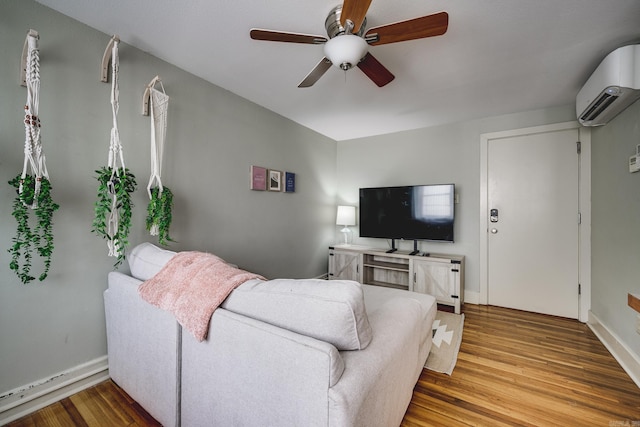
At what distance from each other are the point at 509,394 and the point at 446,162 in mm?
2600

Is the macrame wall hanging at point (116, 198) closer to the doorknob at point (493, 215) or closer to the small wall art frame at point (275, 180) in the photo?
the small wall art frame at point (275, 180)

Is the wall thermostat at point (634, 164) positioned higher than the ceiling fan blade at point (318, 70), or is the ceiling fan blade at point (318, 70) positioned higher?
the ceiling fan blade at point (318, 70)

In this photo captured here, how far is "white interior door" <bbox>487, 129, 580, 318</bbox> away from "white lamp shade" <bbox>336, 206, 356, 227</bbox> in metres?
1.72

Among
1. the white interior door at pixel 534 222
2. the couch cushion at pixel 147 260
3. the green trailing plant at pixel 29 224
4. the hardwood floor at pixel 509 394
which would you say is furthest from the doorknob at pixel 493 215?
the green trailing plant at pixel 29 224

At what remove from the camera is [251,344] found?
0.94m

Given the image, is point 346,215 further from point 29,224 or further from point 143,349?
point 29,224

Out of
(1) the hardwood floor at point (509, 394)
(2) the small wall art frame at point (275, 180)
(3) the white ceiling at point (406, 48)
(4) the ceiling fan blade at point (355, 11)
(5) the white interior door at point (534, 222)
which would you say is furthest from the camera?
(2) the small wall art frame at point (275, 180)

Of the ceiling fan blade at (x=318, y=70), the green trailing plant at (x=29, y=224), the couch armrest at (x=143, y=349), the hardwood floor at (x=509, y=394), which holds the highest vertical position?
the ceiling fan blade at (x=318, y=70)

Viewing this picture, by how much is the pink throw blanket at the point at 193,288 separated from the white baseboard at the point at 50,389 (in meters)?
0.89

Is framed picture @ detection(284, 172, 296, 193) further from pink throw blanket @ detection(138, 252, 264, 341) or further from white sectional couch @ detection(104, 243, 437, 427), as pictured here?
white sectional couch @ detection(104, 243, 437, 427)

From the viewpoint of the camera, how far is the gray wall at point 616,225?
187cm

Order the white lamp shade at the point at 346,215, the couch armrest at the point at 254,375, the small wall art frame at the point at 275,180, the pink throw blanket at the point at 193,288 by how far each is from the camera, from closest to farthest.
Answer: the couch armrest at the point at 254,375 → the pink throw blanket at the point at 193,288 → the small wall art frame at the point at 275,180 → the white lamp shade at the point at 346,215

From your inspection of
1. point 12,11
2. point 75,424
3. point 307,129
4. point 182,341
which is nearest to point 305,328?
point 182,341

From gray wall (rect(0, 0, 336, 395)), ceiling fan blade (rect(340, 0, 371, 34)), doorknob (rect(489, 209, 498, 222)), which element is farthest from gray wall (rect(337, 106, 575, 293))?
ceiling fan blade (rect(340, 0, 371, 34))
